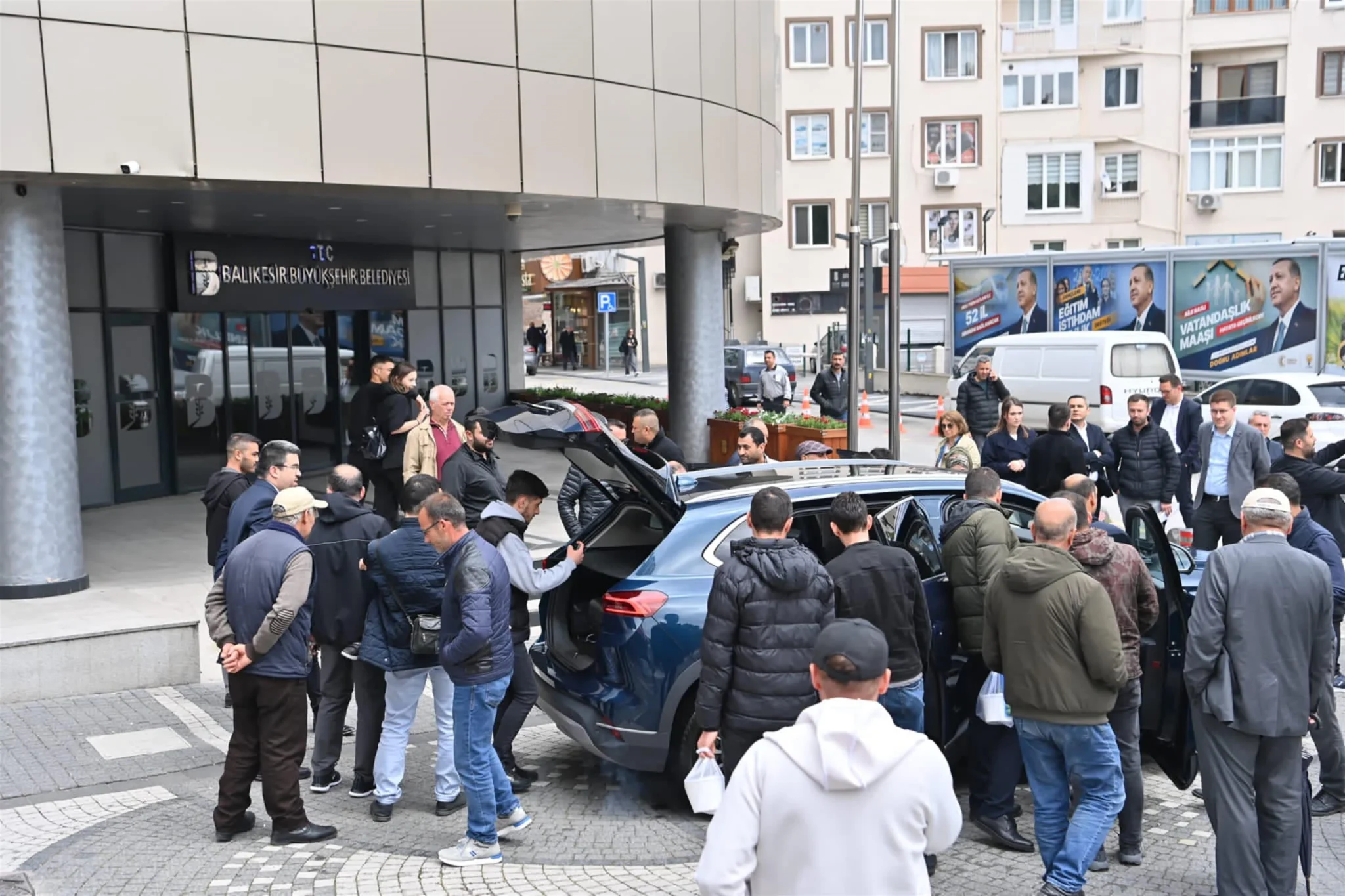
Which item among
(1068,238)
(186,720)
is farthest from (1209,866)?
(1068,238)

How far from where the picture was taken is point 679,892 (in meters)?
5.41

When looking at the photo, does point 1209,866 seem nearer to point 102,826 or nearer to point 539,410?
point 539,410

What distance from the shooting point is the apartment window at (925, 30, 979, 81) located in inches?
1866

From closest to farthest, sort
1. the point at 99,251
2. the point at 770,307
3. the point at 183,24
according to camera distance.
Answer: the point at 183,24 → the point at 99,251 → the point at 770,307

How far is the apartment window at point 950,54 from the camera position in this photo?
47.4m

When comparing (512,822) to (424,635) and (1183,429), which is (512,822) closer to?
(424,635)

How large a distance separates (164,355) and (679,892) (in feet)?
46.4

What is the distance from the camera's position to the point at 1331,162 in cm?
4422

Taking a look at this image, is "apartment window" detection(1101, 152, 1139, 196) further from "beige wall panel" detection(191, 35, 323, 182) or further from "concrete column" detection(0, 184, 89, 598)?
"concrete column" detection(0, 184, 89, 598)

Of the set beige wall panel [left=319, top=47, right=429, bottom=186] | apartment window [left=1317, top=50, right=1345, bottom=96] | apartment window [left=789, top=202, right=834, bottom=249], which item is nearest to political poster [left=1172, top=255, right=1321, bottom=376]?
beige wall panel [left=319, top=47, right=429, bottom=186]

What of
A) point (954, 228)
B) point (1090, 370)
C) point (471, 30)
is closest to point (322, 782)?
point (471, 30)

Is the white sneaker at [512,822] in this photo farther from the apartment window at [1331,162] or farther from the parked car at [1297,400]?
the apartment window at [1331,162]

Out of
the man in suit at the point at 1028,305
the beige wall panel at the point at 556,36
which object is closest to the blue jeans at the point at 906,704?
the beige wall panel at the point at 556,36

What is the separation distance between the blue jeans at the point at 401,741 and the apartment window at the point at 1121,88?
45625 mm
